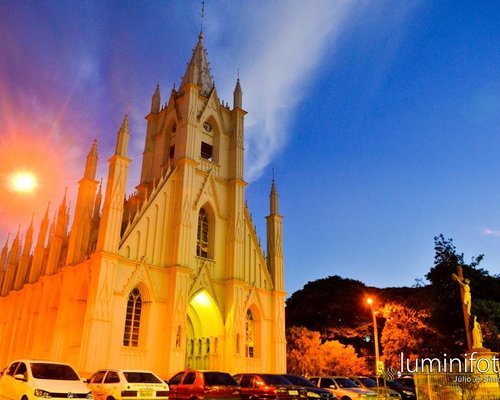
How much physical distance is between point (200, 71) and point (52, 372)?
1157 inches

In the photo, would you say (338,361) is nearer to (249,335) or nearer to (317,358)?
(317,358)

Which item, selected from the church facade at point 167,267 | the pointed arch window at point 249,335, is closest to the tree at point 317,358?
the church facade at point 167,267

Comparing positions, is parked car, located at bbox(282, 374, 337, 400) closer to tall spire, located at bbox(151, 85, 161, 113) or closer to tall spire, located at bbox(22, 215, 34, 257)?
tall spire, located at bbox(151, 85, 161, 113)

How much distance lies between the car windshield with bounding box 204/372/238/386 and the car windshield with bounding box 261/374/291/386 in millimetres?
1205

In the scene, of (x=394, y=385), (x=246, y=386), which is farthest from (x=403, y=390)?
(x=246, y=386)

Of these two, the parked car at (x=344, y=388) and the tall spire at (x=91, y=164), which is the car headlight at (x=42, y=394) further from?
the tall spire at (x=91, y=164)

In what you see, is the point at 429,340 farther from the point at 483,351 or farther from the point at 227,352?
the point at 227,352

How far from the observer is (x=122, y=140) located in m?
28.2

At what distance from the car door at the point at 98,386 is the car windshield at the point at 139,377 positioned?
1025 millimetres

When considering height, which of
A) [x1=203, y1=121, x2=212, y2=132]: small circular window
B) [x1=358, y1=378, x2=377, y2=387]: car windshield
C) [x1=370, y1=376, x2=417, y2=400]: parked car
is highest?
[x1=203, y1=121, x2=212, y2=132]: small circular window

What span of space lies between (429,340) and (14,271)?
36.5m

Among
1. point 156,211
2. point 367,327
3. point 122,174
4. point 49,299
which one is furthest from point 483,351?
point 367,327

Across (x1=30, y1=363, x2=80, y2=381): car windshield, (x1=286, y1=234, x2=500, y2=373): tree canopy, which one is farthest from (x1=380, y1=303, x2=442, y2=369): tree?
(x1=30, y1=363, x2=80, y2=381): car windshield

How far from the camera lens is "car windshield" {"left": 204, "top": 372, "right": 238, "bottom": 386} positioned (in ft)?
53.6
